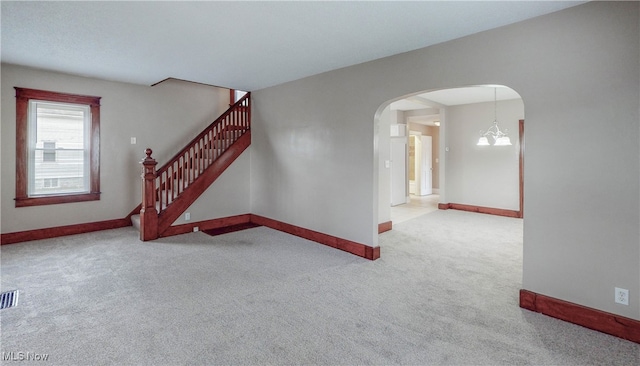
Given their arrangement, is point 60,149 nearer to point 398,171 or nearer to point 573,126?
point 573,126

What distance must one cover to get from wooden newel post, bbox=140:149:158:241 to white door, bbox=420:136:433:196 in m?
8.62

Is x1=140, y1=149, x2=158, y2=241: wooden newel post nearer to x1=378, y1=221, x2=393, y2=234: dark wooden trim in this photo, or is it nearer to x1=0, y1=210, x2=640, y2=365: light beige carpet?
x1=0, y1=210, x2=640, y2=365: light beige carpet

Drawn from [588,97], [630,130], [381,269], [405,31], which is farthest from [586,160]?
[381,269]

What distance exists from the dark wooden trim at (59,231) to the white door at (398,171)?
21.0 ft

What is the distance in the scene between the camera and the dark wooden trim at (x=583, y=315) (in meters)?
2.34

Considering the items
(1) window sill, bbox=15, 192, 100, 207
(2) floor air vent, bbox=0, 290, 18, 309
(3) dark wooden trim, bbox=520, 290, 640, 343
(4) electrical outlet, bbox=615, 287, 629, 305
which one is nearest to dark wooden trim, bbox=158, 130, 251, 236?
(1) window sill, bbox=15, 192, 100, 207

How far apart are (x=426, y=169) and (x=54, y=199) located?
1021 centimetres

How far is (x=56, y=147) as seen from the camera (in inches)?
195

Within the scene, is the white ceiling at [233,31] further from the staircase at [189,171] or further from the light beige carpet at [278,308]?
the light beige carpet at [278,308]

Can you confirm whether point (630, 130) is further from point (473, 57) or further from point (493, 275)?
point (493, 275)

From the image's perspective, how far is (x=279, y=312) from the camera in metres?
2.74

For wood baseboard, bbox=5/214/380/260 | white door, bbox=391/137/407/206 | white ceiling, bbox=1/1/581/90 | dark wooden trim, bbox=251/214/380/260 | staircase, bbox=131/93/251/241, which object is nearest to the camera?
white ceiling, bbox=1/1/581/90

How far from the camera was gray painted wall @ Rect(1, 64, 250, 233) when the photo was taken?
4574mm

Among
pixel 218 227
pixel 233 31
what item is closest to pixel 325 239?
pixel 218 227
